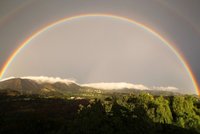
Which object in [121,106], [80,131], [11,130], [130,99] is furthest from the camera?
[11,130]

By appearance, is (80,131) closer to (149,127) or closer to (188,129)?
(149,127)

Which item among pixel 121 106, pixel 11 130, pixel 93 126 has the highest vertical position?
pixel 121 106

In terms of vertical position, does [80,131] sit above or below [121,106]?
below

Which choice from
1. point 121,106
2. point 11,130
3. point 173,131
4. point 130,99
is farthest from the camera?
point 11,130

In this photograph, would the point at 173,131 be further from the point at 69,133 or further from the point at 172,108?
the point at 69,133

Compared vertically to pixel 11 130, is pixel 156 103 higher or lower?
higher

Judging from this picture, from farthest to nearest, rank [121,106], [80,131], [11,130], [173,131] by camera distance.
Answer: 1. [11,130]
2. [121,106]
3. [173,131]
4. [80,131]

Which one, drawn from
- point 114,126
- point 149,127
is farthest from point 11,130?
point 149,127

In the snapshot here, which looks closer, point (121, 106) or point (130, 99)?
point (121, 106)

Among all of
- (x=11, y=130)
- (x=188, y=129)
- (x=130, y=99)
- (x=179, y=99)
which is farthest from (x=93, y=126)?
(x=11, y=130)
